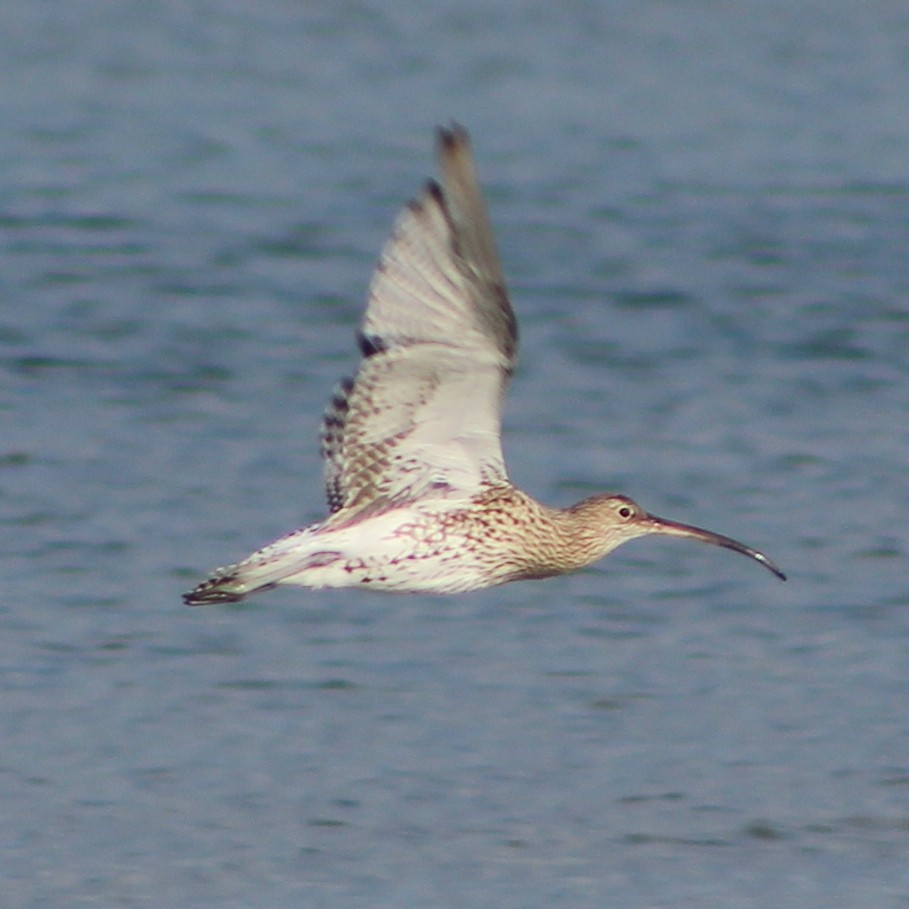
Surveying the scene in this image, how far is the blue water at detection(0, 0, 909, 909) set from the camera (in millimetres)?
7355

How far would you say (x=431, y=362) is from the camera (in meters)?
6.33

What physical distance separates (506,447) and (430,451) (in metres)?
4.41

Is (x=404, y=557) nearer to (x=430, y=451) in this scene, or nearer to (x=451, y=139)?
(x=430, y=451)

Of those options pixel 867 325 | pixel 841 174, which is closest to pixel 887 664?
pixel 867 325

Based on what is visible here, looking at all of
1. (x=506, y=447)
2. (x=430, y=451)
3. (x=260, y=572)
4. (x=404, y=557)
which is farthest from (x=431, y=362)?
(x=506, y=447)

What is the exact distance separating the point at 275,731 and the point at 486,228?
264 centimetres

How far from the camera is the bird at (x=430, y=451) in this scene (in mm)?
6086

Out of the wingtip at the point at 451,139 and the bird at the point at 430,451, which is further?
the bird at the point at 430,451

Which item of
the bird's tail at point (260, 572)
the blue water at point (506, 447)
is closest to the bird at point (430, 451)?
the bird's tail at point (260, 572)

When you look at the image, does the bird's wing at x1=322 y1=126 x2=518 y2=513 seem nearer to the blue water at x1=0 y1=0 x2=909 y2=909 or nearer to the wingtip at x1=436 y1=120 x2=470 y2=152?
the wingtip at x1=436 y1=120 x2=470 y2=152

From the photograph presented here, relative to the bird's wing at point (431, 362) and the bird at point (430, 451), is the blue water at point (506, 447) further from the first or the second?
the bird's wing at point (431, 362)

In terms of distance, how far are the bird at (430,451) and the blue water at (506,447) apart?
3.18ft

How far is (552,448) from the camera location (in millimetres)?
11141

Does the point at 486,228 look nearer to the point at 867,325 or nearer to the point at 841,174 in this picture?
the point at 867,325
